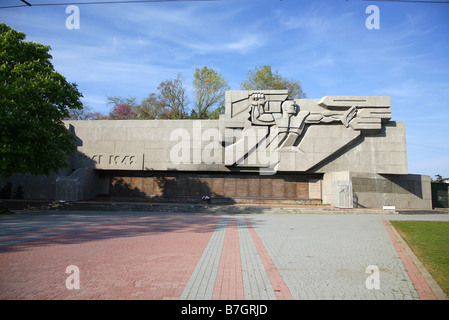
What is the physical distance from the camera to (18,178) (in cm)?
2458

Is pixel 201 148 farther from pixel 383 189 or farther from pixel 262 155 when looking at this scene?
pixel 383 189

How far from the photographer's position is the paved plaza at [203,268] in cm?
442

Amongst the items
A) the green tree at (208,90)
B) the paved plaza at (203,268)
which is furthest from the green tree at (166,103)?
the paved plaza at (203,268)

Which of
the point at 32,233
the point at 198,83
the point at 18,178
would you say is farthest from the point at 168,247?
the point at 198,83

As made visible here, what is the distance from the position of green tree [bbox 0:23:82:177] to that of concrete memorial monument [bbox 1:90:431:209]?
330 inches

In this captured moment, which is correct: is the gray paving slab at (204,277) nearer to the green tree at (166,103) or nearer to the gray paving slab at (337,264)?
the gray paving slab at (337,264)

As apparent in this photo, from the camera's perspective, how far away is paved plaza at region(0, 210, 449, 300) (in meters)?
4.42

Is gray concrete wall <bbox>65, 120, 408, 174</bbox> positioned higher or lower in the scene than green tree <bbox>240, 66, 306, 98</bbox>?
lower

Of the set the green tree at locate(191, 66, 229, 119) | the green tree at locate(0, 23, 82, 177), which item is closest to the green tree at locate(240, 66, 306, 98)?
the green tree at locate(191, 66, 229, 119)

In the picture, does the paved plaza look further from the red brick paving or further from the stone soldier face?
the stone soldier face

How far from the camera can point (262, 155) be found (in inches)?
950

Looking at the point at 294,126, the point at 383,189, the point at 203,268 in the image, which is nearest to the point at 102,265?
the point at 203,268
